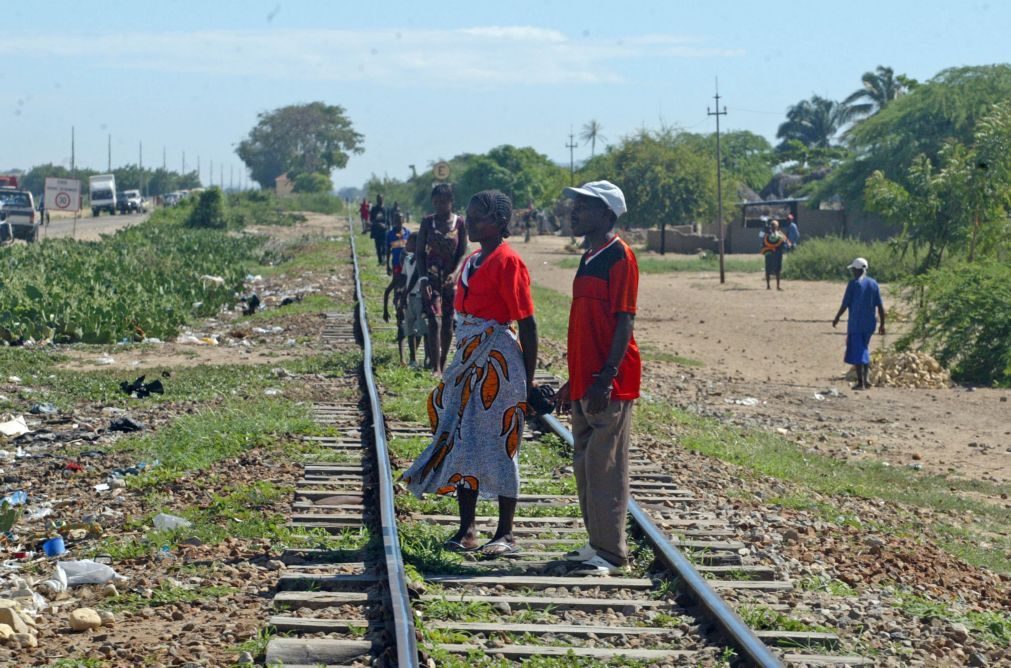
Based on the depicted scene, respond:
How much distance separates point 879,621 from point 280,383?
29.3 ft

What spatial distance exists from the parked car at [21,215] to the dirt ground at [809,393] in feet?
87.3

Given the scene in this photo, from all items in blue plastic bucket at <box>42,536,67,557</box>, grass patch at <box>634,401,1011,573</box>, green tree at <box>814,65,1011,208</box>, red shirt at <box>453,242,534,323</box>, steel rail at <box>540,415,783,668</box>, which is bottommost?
grass patch at <box>634,401,1011,573</box>

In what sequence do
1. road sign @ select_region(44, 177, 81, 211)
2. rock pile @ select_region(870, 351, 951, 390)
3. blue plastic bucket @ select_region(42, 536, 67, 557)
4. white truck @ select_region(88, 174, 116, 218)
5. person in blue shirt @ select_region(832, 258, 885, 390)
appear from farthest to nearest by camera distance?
white truck @ select_region(88, 174, 116, 218), road sign @ select_region(44, 177, 81, 211), rock pile @ select_region(870, 351, 951, 390), person in blue shirt @ select_region(832, 258, 885, 390), blue plastic bucket @ select_region(42, 536, 67, 557)

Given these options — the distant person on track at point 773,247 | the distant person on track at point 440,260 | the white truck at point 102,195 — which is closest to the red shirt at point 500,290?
the distant person on track at point 440,260

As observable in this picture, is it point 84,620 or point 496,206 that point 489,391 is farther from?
point 84,620

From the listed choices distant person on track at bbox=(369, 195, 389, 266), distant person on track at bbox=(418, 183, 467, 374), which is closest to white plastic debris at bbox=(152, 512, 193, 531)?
distant person on track at bbox=(418, 183, 467, 374)

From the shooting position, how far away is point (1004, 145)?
76.4 ft

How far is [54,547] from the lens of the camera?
7.30 m

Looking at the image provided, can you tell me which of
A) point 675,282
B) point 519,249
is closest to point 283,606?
point 675,282

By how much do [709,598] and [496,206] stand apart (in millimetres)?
2377

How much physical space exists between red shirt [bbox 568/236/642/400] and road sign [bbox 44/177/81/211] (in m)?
32.3

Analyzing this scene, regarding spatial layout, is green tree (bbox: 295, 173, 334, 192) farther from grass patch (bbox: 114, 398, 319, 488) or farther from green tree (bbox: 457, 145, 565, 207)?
grass patch (bbox: 114, 398, 319, 488)

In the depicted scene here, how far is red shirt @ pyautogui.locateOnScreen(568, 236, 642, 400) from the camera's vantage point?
21.1ft

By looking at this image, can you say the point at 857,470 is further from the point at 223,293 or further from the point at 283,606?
the point at 223,293
